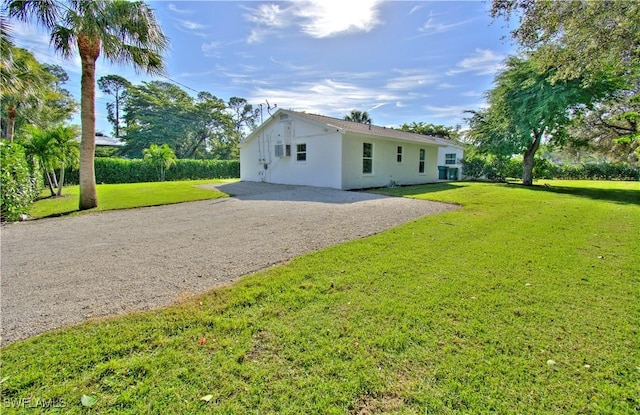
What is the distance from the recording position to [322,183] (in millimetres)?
14484

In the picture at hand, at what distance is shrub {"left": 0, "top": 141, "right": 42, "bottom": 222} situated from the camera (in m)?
6.87

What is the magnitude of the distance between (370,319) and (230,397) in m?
1.41

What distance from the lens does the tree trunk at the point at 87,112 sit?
8422mm

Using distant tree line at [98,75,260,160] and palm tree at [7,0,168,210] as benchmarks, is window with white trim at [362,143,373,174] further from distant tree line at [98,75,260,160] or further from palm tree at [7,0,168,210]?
distant tree line at [98,75,260,160]

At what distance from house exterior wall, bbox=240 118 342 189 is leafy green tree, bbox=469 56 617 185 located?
9.34 m

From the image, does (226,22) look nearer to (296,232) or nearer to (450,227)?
(296,232)

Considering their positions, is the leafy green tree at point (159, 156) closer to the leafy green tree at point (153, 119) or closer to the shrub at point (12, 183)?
the leafy green tree at point (153, 119)

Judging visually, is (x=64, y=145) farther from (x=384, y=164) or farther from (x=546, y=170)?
(x=546, y=170)

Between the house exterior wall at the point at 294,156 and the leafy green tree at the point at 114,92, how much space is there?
33.4 m

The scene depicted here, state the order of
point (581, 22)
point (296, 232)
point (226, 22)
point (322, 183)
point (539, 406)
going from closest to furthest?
point (539, 406) < point (296, 232) < point (581, 22) < point (226, 22) < point (322, 183)

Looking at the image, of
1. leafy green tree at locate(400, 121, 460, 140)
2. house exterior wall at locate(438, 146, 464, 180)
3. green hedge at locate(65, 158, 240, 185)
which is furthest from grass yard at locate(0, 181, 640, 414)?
leafy green tree at locate(400, 121, 460, 140)

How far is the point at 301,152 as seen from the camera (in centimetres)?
1544

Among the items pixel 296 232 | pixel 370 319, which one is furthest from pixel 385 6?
pixel 370 319

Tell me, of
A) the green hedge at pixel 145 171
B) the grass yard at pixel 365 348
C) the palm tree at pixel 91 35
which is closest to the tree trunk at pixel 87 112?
the palm tree at pixel 91 35
